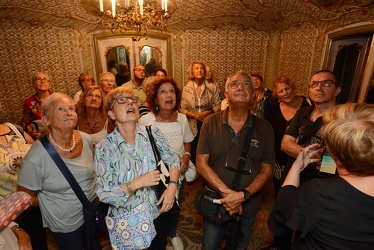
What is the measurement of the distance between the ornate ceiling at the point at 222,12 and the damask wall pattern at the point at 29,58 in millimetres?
255

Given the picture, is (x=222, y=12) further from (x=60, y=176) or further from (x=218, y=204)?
(x=60, y=176)

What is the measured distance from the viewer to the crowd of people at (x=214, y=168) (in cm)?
94

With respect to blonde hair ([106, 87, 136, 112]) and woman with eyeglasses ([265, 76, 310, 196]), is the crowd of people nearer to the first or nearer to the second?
blonde hair ([106, 87, 136, 112])

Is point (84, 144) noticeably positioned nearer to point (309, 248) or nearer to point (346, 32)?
point (309, 248)

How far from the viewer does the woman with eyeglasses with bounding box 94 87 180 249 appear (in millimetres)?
1444

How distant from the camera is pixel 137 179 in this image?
4.75 feet

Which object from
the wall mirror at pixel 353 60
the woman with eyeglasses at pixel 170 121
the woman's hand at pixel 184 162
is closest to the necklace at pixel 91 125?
the woman with eyeglasses at pixel 170 121

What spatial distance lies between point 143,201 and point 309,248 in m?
1.10

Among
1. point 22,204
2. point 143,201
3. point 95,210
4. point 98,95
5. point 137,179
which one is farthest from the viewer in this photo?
point 98,95

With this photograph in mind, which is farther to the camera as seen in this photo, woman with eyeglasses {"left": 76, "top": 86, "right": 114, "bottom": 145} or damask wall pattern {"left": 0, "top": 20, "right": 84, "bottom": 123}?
damask wall pattern {"left": 0, "top": 20, "right": 84, "bottom": 123}

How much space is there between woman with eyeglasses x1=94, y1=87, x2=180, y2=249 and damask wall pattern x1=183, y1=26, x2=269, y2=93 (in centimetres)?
572

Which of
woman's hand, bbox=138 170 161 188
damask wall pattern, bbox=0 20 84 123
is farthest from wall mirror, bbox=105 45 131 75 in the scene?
woman's hand, bbox=138 170 161 188

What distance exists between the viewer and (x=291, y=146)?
2.03 metres

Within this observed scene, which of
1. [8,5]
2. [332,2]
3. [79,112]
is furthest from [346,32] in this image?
[8,5]
